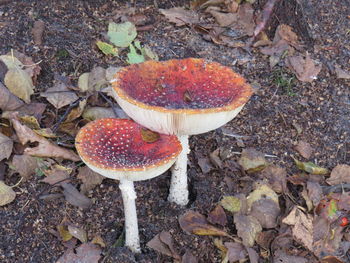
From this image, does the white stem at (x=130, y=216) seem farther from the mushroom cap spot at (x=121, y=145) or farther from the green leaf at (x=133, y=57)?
the green leaf at (x=133, y=57)

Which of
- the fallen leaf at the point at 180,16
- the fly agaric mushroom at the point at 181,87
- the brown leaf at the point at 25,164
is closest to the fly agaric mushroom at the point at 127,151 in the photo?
the fly agaric mushroom at the point at 181,87

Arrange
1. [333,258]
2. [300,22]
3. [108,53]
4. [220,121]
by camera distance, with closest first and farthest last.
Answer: [220,121] < [333,258] < [108,53] < [300,22]

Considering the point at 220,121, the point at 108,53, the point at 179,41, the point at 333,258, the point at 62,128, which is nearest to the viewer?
the point at 220,121

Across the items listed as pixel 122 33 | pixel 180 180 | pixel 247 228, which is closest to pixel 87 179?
pixel 180 180

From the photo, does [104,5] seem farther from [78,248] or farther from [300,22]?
[78,248]

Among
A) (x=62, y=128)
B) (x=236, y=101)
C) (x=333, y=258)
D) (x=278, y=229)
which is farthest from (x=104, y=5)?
(x=333, y=258)

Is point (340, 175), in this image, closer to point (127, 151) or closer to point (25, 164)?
point (127, 151)

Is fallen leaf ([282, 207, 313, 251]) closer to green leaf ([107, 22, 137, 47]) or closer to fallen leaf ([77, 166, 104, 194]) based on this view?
fallen leaf ([77, 166, 104, 194])
